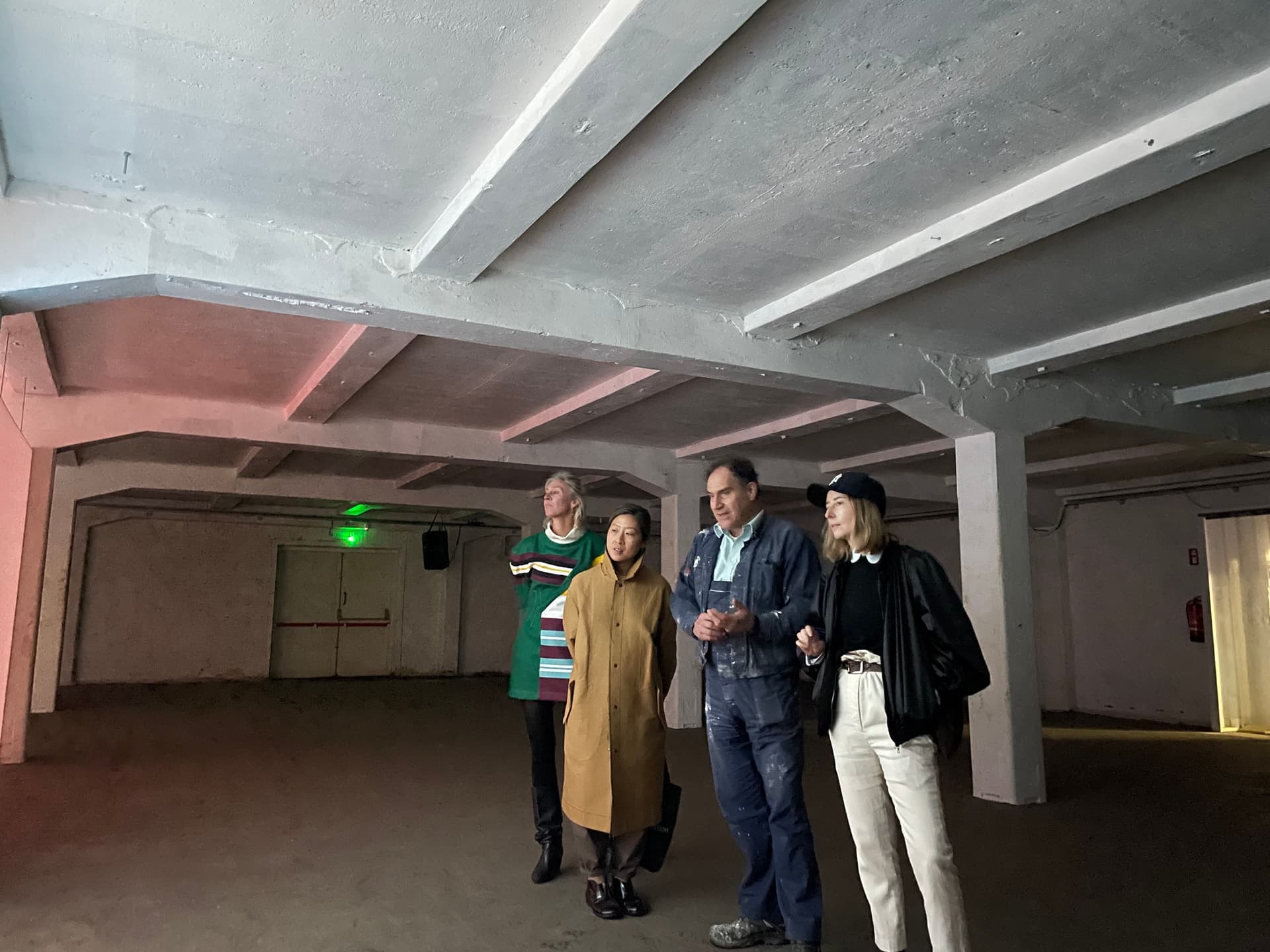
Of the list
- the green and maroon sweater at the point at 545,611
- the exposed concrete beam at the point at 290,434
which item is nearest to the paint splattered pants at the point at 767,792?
the green and maroon sweater at the point at 545,611

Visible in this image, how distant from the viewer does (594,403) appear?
19.0ft

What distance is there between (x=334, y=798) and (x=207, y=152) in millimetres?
3469

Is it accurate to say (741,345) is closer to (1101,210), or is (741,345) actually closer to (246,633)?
(1101,210)

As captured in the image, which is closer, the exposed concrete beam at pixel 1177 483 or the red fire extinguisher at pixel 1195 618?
the exposed concrete beam at pixel 1177 483

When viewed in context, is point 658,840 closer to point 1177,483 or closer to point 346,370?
point 346,370

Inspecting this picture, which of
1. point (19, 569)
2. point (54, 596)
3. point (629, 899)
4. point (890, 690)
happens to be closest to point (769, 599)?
point (890, 690)

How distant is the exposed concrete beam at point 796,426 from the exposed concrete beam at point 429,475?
8.02 ft

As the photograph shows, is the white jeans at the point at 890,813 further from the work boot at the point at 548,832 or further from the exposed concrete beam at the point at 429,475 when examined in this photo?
the exposed concrete beam at the point at 429,475

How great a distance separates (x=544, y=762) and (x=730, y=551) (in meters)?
1.14

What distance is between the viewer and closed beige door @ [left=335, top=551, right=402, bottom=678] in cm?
1295

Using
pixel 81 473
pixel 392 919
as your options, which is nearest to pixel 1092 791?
pixel 392 919

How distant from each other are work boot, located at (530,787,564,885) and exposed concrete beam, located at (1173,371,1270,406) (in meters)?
4.67

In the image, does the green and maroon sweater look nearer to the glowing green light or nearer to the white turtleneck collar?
the white turtleneck collar

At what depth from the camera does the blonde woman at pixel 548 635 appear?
3.17 metres
